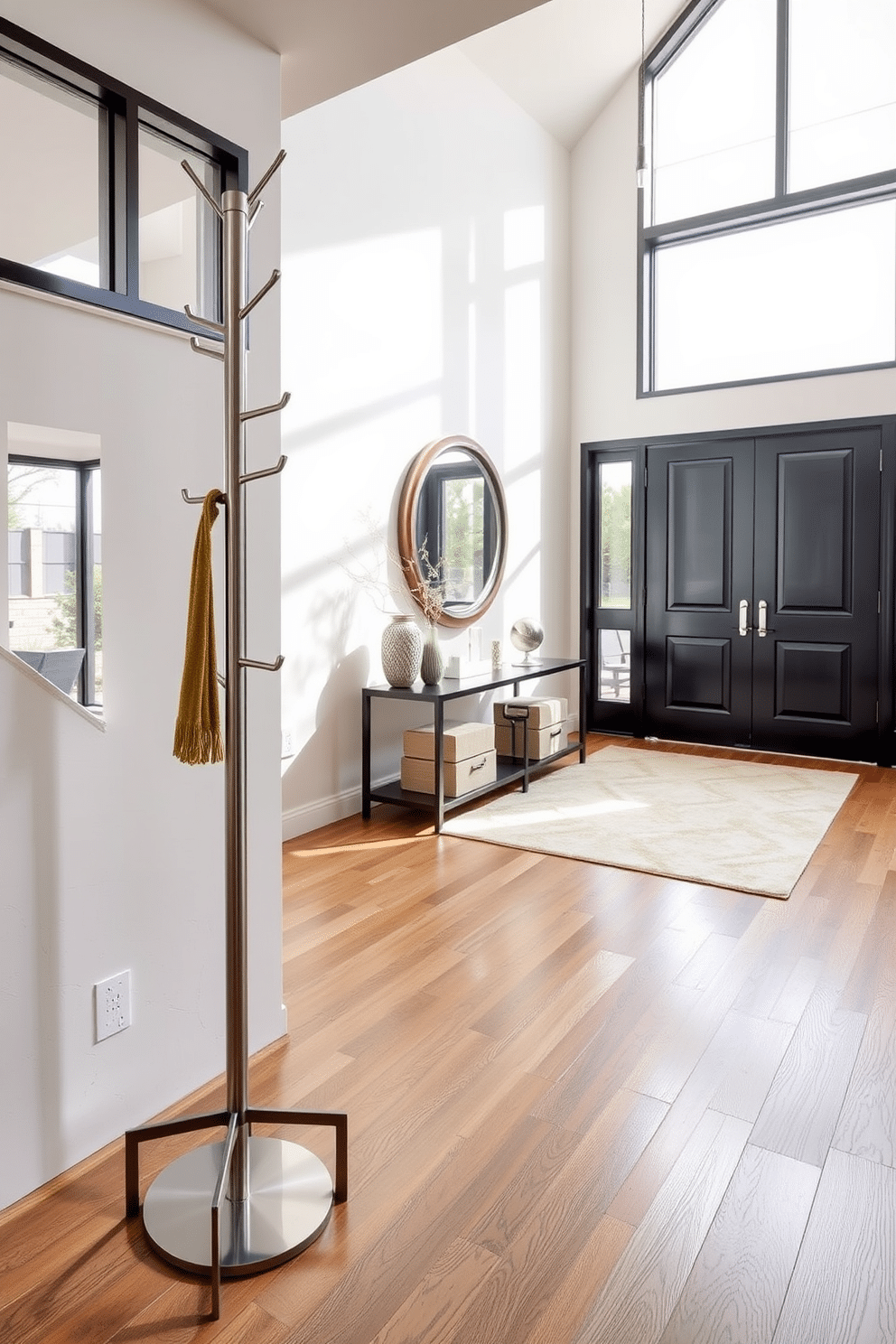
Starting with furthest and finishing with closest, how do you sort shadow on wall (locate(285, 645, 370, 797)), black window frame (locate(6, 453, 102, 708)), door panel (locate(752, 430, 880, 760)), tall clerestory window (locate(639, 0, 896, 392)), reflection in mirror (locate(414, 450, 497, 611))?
door panel (locate(752, 430, 880, 760)), tall clerestory window (locate(639, 0, 896, 392)), reflection in mirror (locate(414, 450, 497, 611)), shadow on wall (locate(285, 645, 370, 797)), black window frame (locate(6, 453, 102, 708))

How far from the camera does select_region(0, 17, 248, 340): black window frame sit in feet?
5.01

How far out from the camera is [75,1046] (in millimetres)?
1659

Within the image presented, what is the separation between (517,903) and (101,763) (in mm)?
1700

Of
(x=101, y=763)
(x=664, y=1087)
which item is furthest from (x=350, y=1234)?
(x=101, y=763)

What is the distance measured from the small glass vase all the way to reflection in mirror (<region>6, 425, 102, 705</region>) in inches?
101

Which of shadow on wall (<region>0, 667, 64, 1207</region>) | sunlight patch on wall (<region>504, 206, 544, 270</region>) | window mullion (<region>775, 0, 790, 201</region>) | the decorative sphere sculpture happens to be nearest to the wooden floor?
shadow on wall (<region>0, 667, 64, 1207</region>)

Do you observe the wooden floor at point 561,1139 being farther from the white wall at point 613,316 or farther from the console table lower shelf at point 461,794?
the white wall at point 613,316

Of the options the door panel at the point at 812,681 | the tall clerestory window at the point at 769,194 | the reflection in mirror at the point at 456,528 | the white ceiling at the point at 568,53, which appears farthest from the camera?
the door panel at the point at 812,681

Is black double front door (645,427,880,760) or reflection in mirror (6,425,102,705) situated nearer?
reflection in mirror (6,425,102,705)

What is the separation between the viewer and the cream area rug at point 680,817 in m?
3.43

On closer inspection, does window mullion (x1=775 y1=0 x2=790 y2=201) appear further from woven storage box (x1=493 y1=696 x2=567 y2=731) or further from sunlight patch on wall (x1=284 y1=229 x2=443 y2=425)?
woven storage box (x1=493 y1=696 x2=567 y2=731)

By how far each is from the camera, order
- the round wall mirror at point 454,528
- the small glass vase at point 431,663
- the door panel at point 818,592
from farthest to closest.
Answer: the door panel at point 818,592 → the round wall mirror at point 454,528 → the small glass vase at point 431,663

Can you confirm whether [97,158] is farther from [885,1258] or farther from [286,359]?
[885,1258]

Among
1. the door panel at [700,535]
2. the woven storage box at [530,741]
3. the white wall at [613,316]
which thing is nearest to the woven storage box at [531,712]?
the woven storage box at [530,741]
